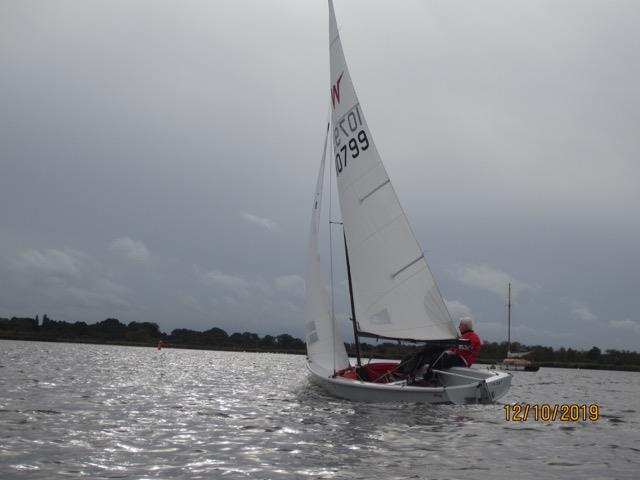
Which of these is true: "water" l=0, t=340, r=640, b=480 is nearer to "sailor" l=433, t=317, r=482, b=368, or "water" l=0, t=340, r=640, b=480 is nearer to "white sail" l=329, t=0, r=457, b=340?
"sailor" l=433, t=317, r=482, b=368

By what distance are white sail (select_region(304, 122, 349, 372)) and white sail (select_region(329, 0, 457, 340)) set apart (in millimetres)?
1794

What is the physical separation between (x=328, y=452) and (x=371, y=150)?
10.7 metres

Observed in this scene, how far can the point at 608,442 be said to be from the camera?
12.0 meters

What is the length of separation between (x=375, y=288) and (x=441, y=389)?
4.17 m

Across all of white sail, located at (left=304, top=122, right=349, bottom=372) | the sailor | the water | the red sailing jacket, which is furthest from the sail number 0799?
the water

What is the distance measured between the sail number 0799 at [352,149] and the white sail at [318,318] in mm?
1619

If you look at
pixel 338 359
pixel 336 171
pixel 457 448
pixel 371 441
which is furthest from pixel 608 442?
pixel 336 171

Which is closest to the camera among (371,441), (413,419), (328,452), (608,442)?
(328,452)

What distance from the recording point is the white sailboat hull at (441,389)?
14923 mm

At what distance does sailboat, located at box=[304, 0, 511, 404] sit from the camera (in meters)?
17.2

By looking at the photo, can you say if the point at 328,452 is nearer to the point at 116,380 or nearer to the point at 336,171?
the point at 336,171

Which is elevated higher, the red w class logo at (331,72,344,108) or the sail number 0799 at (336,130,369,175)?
the red w class logo at (331,72,344,108)
